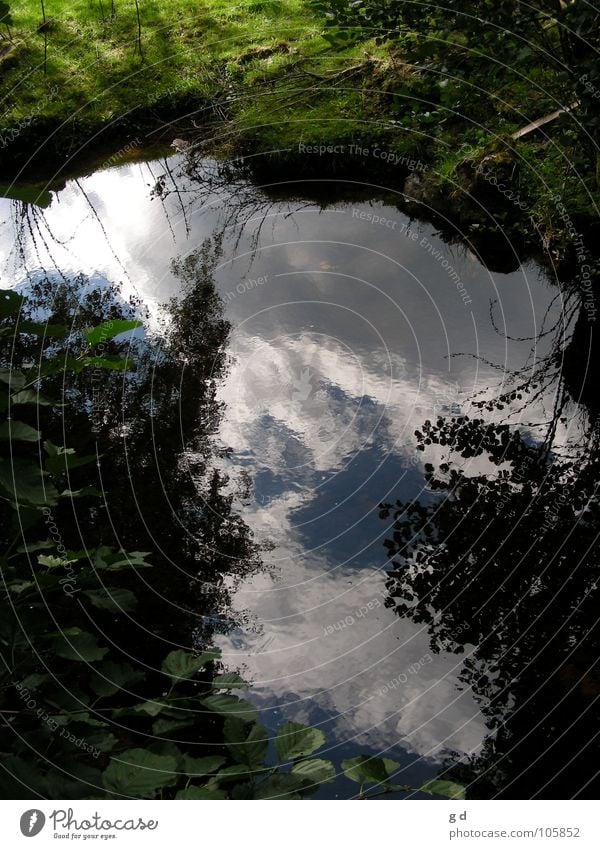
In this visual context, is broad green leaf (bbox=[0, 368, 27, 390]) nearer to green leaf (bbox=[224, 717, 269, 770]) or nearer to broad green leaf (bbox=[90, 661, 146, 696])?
broad green leaf (bbox=[90, 661, 146, 696])

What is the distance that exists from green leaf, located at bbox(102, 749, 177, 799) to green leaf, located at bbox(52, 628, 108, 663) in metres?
0.43

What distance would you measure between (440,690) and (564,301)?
3414mm

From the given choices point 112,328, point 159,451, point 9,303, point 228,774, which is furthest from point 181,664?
point 159,451

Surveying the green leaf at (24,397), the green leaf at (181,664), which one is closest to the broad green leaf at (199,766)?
the green leaf at (181,664)

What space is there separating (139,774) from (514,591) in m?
2.30

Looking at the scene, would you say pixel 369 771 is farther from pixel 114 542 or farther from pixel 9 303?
pixel 114 542

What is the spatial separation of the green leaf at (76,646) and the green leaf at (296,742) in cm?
63

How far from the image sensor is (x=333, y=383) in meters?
5.03

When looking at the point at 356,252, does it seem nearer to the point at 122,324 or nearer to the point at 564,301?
the point at 564,301

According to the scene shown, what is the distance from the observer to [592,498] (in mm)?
4125

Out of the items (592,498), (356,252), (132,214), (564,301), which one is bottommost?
(592,498)

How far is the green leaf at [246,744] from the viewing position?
7.36 feet

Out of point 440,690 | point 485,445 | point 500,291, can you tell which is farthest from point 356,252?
point 440,690

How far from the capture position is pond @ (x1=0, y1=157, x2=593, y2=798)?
10.9ft
